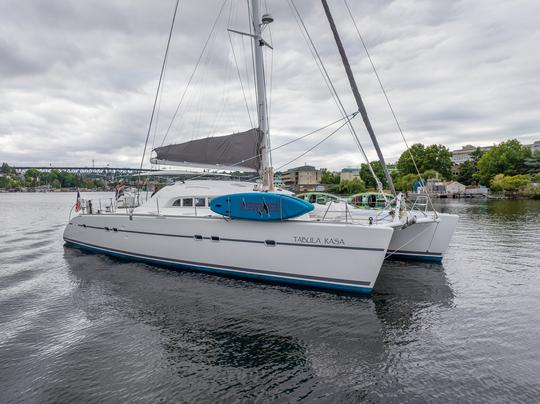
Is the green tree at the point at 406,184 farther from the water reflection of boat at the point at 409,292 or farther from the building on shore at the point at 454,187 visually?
the water reflection of boat at the point at 409,292

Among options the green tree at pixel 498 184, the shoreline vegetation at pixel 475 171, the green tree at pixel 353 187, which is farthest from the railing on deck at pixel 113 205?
the green tree at pixel 353 187

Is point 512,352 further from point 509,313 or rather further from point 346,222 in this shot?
point 346,222

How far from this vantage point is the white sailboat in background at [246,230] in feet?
24.1

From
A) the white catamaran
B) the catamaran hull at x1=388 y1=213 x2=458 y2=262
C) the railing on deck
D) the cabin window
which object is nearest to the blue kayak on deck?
the white catamaran

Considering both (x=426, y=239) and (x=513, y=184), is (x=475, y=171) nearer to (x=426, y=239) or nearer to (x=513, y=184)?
(x=513, y=184)

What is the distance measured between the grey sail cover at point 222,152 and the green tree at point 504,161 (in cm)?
7106

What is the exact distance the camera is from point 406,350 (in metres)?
5.27

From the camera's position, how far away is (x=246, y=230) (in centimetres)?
820

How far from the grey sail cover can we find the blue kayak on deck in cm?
235

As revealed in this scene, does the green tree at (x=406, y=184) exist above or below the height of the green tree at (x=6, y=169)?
below

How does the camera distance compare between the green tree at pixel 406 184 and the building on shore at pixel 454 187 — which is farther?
the building on shore at pixel 454 187

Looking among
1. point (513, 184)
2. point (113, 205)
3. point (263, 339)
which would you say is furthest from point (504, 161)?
point (263, 339)

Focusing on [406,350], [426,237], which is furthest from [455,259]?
[406,350]

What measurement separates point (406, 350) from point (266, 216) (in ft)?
12.9
